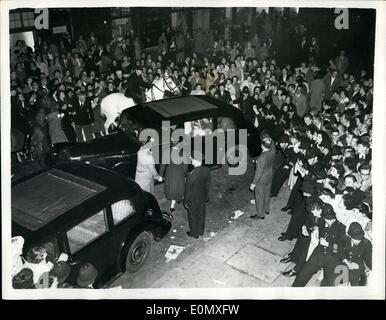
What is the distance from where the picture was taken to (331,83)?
749cm

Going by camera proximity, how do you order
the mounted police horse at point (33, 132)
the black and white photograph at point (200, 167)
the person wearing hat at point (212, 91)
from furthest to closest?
the person wearing hat at point (212, 91), the mounted police horse at point (33, 132), the black and white photograph at point (200, 167)

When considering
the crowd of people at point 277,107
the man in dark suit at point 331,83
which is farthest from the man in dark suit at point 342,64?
the man in dark suit at point 331,83

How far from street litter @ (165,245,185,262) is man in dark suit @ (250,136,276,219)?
1302 millimetres

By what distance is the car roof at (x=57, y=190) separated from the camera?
4.08m

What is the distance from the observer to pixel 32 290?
4.66 meters

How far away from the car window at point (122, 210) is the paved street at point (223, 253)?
33.8 inches

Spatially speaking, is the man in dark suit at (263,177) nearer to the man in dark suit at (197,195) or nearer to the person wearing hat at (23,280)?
the man in dark suit at (197,195)

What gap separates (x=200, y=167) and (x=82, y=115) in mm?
2888

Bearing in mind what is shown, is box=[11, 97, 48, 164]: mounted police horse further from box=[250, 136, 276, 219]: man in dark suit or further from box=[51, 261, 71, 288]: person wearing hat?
box=[250, 136, 276, 219]: man in dark suit

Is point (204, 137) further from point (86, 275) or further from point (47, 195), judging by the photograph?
point (86, 275)

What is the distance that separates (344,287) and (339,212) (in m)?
1.02

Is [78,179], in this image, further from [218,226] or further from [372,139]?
[372,139]

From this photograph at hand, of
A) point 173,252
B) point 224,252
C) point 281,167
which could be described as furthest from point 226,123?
point 173,252

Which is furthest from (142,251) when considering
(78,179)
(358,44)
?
(358,44)
